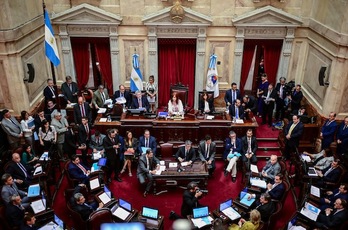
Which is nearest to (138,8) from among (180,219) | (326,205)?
(180,219)

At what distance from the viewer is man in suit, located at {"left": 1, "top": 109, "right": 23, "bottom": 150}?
903 cm

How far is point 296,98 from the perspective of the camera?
35.3 feet

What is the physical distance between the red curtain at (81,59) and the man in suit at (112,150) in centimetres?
379

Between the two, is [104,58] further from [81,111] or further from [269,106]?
[269,106]

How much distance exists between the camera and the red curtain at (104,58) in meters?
11.7

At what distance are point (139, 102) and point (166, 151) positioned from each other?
2.13 m

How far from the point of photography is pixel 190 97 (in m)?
12.5

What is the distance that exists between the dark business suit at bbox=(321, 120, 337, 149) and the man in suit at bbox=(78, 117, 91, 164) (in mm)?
6485

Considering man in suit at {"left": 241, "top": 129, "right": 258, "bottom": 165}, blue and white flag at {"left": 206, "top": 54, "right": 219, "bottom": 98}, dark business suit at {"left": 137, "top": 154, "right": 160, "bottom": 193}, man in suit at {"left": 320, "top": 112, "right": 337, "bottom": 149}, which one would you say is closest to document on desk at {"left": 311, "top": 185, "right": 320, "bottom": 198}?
man in suit at {"left": 241, "top": 129, "right": 258, "bottom": 165}

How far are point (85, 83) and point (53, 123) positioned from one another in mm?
3066

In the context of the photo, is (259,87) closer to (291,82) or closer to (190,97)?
(291,82)

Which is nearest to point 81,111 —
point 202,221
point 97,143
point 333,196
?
point 97,143

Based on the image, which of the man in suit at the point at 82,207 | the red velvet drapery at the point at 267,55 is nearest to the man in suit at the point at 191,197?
the man in suit at the point at 82,207

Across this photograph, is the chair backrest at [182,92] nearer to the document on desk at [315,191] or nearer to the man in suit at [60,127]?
the man in suit at [60,127]
